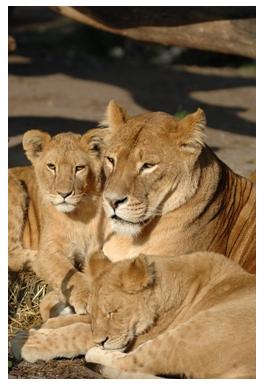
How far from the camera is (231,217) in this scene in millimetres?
6230

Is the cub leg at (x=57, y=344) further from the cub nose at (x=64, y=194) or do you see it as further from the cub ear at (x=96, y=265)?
the cub nose at (x=64, y=194)

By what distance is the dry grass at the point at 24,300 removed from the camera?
6.06m

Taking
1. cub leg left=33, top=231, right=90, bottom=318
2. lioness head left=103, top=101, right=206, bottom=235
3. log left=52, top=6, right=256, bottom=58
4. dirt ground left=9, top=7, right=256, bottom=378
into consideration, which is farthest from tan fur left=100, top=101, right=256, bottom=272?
log left=52, top=6, right=256, bottom=58

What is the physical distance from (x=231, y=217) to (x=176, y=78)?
30.4 feet

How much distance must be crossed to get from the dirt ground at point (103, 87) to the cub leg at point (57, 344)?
11.7 feet

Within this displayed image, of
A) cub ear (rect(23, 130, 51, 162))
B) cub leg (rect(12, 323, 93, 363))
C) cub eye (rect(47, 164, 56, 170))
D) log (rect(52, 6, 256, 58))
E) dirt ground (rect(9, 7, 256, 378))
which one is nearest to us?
cub leg (rect(12, 323, 93, 363))

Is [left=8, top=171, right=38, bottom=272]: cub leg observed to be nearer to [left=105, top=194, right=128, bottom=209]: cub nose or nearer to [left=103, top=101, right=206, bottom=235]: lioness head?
[left=103, top=101, right=206, bottom=235]: lioness head

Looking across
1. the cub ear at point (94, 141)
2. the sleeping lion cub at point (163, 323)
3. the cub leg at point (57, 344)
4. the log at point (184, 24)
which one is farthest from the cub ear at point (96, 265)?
the log at point (184, 24)

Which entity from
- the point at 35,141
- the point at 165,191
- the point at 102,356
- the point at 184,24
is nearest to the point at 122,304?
the point at 102,356

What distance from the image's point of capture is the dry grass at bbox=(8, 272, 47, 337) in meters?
6.06

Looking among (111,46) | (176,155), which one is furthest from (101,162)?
(111,46)

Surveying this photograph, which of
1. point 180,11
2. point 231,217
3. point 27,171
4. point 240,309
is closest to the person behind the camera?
point 240,309

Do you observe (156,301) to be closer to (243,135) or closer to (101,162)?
(101,162)

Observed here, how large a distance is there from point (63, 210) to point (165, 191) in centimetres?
73
